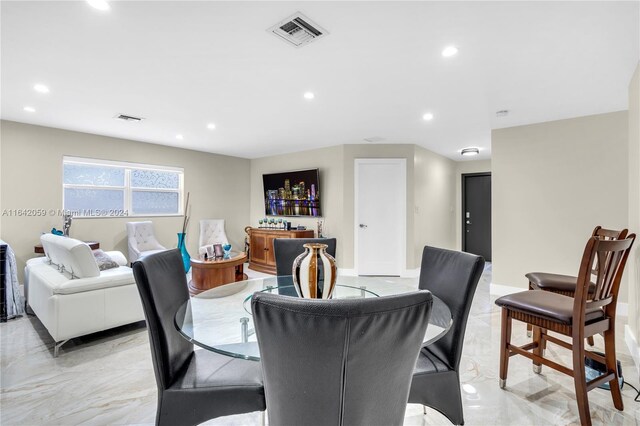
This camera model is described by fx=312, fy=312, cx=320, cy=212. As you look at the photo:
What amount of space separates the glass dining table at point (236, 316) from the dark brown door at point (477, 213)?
5.12 m

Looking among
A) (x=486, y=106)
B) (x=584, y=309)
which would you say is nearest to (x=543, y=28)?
(x=486, y=106)

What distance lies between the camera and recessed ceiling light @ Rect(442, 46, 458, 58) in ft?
7.17

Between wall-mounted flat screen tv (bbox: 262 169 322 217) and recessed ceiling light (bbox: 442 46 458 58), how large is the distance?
3465 millimetres

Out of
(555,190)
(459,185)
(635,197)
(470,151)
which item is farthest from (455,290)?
(459,185)

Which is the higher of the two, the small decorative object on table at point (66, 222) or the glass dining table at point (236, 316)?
the small decorative object on table at point (66, 222)

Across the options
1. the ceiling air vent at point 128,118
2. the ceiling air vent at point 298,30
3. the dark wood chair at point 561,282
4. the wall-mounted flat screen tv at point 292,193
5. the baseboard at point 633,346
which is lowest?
the baseboard at point 633,346

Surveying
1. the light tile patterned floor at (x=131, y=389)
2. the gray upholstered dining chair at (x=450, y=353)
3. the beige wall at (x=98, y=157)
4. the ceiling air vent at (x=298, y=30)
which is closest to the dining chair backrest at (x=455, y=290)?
the gray upholstered dining chair at (x=450, y=353)

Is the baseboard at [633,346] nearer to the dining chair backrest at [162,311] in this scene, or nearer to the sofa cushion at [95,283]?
the dining chair backrest at [162,311]

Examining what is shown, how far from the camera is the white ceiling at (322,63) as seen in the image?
184 centimetres

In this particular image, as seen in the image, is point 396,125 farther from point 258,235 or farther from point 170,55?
point 258,235

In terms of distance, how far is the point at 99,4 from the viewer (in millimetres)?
1763

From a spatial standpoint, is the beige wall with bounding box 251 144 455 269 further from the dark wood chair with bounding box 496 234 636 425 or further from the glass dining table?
the dark wood chair with bounding box 496 234 636 425

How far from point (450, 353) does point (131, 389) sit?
1977mm

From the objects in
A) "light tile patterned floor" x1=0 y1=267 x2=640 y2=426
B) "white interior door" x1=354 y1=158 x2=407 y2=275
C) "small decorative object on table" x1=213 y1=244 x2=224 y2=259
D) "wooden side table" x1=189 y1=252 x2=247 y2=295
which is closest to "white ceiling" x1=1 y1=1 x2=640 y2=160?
"white interior door" x1=354 y1=158 x2=407 y2=275
